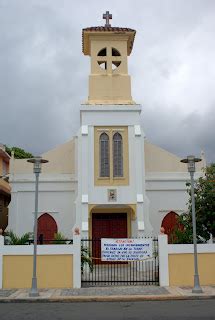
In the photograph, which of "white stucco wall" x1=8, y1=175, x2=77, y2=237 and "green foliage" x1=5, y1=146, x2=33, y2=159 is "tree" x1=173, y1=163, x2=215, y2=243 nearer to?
"white stucco wall" x1=8, y1=175, x2=77, y2=237

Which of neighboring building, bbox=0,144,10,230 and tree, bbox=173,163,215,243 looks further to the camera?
neighboring building, bbox=0,144,10,230

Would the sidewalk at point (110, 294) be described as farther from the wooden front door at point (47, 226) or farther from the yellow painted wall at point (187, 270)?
the wooden front door at point (47, 226)

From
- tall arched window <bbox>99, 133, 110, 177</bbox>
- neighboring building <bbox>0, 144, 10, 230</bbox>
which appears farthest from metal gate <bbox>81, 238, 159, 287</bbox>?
neighboring building <bbox>0, 144, 10, 230</bbox>

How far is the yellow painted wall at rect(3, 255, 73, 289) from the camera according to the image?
16516 millimetres

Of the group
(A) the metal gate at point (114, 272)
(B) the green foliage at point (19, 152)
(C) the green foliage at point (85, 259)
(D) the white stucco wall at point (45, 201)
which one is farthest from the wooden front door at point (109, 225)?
(B) the green foliage at point (19, 152)

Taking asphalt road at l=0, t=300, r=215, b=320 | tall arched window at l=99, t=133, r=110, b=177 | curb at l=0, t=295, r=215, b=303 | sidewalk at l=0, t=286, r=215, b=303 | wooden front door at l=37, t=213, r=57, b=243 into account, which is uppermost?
tall arched window at l=99, t=133, r=110, b=177

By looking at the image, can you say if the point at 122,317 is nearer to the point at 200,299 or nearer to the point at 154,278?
the point at 200,299

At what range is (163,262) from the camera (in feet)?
55.0

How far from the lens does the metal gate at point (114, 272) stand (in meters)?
17.1

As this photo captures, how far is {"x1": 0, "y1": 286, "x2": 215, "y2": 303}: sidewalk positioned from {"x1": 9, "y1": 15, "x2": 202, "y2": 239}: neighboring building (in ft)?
23.0

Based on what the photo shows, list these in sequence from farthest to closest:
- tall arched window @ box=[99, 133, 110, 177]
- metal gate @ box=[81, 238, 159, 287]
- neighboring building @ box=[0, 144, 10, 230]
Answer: neighboring building @ box=[0, 144, 10, 230]
tall arched window @ box=[99, 133, 110, 177]
metal gate @ box=[81, 238, 159, 287]

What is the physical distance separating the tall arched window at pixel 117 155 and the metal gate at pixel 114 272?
14.4 feet

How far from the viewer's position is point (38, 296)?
46.8 feet

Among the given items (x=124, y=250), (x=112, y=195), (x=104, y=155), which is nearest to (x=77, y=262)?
(x=124, y=250)
